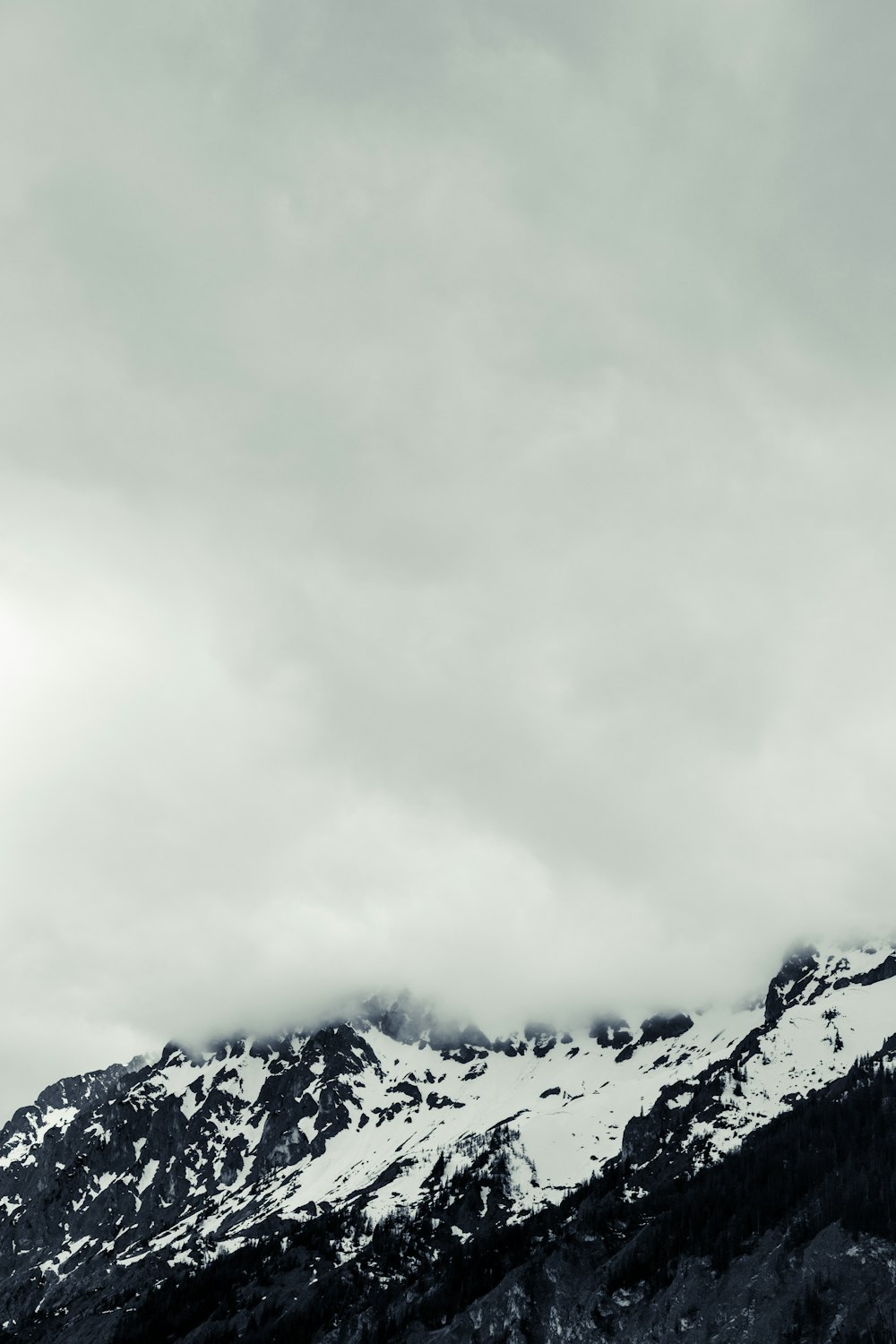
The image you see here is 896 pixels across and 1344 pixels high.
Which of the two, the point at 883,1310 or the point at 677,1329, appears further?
the point at 677,1329

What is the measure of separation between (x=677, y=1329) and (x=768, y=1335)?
2142cm

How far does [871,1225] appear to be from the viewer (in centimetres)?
19662

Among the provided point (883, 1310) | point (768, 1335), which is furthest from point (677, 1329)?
point (883, 1310)

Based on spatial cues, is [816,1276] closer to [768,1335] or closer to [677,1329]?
[768,1335]

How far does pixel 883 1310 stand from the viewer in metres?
177

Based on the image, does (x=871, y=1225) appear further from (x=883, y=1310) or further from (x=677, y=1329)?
(x=677, y=1329)

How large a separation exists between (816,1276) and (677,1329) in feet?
103

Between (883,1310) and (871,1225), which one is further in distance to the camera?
(871,1225)

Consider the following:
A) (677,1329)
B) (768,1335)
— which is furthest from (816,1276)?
(677,1329)

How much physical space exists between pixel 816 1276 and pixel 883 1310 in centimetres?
1676

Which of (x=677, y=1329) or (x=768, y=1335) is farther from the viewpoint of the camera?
(x=677, y=1329)

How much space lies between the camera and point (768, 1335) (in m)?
185

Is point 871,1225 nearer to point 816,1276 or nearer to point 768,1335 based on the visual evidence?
point 816,1276

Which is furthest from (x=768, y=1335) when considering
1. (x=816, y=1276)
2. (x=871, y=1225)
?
(x=871, y=1225)
